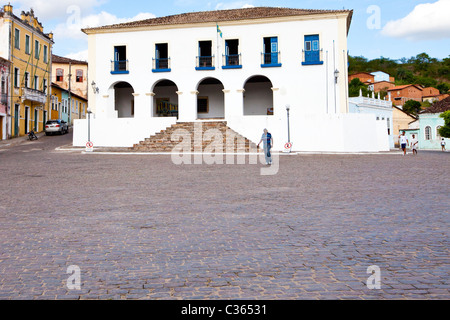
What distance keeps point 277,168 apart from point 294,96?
48.8 ft

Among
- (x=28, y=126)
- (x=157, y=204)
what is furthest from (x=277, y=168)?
(x=28, y=126)

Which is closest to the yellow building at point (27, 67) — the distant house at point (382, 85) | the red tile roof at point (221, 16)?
the red tile roof at point (221, 16)

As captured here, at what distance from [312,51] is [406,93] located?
83809 millimetres

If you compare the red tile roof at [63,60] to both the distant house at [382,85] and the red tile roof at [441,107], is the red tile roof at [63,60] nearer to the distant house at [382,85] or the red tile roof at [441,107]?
the red tile roof at [441,107]

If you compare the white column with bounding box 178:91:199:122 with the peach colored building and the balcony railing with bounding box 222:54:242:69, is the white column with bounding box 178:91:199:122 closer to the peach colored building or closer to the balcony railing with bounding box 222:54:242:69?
the balcony railing with bounding box 222:54:242:69

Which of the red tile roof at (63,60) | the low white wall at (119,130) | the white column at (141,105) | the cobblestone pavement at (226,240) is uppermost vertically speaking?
the red tile roof at (63,60)

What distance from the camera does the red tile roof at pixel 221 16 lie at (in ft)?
93.1

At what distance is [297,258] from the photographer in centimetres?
443

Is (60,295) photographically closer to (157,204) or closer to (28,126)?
(157,204)

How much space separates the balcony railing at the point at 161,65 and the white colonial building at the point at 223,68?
73 millimetres

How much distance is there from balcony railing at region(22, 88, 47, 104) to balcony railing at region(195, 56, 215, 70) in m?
15.9

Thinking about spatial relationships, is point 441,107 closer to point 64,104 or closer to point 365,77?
point 64,104

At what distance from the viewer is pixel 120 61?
30547mm

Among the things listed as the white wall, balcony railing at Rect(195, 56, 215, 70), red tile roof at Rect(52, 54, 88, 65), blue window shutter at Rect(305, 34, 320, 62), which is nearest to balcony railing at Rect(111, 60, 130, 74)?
the white wall
